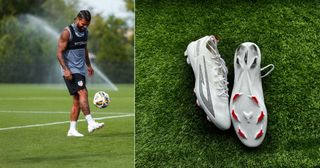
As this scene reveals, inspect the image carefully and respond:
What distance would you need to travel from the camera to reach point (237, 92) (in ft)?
6.69

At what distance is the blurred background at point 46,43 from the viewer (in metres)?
6.07

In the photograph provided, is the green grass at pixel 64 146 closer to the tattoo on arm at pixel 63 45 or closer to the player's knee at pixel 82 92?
the player's knee at pixel 82 92

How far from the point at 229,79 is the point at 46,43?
577cm

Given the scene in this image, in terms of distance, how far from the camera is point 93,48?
8.10 metres

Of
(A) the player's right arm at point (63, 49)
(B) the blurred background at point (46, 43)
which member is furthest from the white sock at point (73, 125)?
(B) the blurred background at point (46, 43)

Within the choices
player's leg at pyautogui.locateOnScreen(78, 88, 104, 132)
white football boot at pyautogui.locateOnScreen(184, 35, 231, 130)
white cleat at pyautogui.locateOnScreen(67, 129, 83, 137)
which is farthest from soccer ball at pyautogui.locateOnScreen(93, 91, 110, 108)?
white football boot at pyautogui.locateOnScreen(184, 35, 231, 130)

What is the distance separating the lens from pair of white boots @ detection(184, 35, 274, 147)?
2.02 meters

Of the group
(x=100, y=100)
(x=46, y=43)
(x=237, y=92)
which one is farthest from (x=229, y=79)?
(x=46, y=43)

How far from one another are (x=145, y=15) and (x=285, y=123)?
2.51 feet

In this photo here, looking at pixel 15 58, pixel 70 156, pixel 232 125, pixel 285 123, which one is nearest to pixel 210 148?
pixel 232 125

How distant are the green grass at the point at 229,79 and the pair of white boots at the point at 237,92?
2.5 inches

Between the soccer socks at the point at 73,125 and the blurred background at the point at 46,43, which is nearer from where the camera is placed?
the soccer socks at the point at 73,125

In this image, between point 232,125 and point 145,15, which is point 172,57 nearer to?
point 145,15

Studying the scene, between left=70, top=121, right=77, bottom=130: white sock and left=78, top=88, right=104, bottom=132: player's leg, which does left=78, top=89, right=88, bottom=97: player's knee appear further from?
left=70, top=121, right=77, bottom=130: white sock
